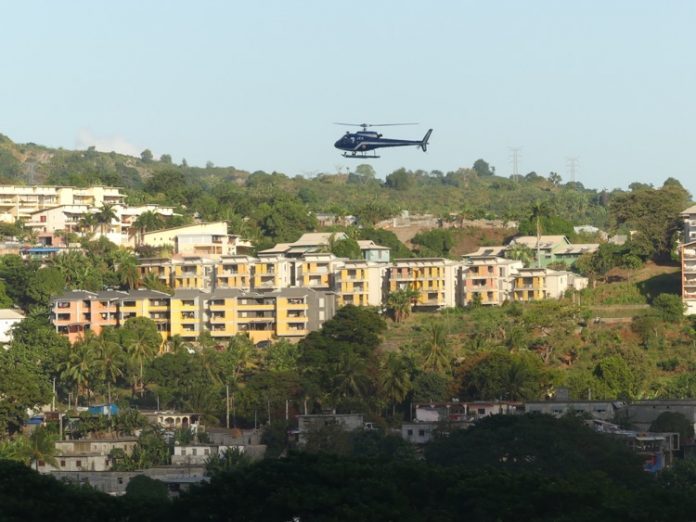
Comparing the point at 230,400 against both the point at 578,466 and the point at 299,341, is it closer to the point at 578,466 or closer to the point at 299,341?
the point at 299,341

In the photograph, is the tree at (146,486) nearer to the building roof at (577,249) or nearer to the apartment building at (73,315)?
the apartment building at (73,315)

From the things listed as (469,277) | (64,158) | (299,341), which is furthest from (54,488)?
(64,158)

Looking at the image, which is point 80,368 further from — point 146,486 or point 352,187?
point 352,187

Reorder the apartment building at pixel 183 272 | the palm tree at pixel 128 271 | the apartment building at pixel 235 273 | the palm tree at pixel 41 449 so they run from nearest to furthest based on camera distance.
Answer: the palm tree at pixel 41 449 < the palm tree at pixel 128 271 < the apartment building at pixel 183 272 < the apartment building at pixel 235 273

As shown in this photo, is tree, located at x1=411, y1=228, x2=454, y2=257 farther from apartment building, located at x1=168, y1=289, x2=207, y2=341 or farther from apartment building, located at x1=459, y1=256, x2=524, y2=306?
apartment building, located at x1=168, y1=289, x2=207, y2=341

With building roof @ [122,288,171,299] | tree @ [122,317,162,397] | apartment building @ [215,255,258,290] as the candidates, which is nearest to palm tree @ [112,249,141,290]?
building roof @ [122,288,171,299]

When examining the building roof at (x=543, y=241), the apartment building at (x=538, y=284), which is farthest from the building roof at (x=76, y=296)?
the building roof at (x=543, y=241)

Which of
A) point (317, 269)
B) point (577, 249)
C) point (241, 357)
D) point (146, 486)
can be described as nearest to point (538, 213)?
point (577, 249)
